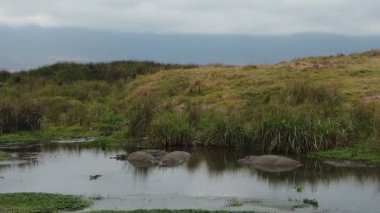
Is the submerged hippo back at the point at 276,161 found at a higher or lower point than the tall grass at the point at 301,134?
lower

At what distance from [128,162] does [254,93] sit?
13388 mm

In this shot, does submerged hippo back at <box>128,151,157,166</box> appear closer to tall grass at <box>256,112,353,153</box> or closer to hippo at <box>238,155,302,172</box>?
hippo at <box>238,155,302,172</box>

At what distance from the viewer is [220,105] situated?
3647cm

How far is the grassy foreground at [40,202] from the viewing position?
17.9 meters

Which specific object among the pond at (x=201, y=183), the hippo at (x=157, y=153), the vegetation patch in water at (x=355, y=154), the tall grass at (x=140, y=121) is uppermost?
the tall grass at (x=140, y=121)

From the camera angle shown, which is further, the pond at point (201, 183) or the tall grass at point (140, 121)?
the tall grass at point (140, 121)

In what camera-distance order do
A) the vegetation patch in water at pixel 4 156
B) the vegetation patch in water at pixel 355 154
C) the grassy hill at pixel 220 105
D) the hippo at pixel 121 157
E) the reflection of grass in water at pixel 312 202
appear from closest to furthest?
the reflection of grass in water at pixel 312 202
the vegetation patch in water at pixel 355 154
the vegetation patch in water at pixel 4 156
the hippo at pixel 121 157
the grassy hill at pixel 220 105

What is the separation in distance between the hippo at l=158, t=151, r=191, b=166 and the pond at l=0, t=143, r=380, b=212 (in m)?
0.43

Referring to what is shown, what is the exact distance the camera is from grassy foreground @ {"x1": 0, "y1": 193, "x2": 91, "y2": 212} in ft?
58.6

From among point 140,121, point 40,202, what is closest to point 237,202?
point 40,202

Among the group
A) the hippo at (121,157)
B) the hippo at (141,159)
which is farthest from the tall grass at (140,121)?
the hippo at (141,159)

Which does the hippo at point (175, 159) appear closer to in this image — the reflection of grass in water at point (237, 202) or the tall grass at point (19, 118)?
the reflection of grass in water at point (237, 202)

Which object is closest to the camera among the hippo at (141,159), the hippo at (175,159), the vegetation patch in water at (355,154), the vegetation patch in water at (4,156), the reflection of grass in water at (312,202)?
the reflection of grass in water at (312,202)

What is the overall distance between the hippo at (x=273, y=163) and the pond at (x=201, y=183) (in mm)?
375
